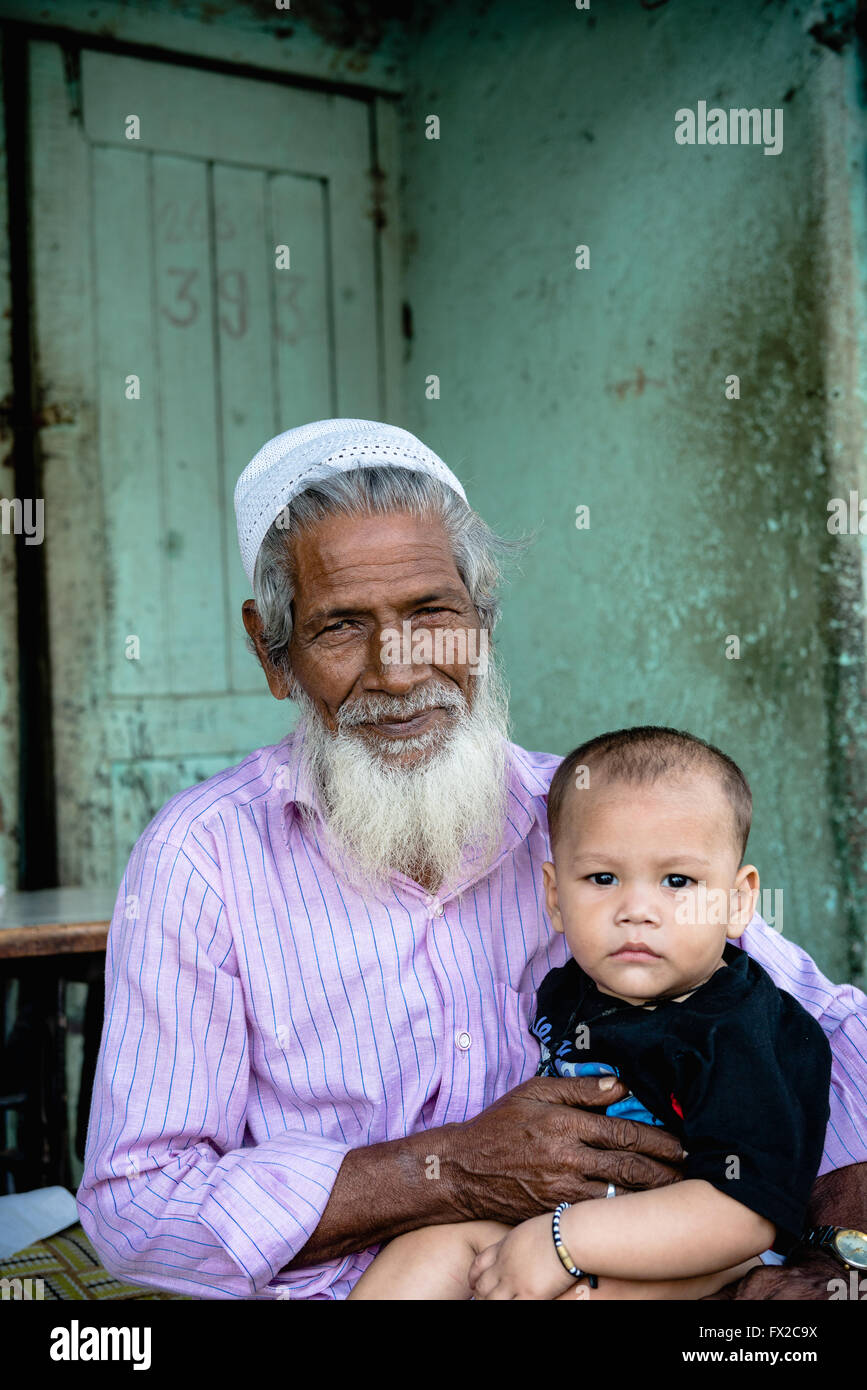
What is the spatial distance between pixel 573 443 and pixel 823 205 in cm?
122

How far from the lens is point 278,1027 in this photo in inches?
81.3

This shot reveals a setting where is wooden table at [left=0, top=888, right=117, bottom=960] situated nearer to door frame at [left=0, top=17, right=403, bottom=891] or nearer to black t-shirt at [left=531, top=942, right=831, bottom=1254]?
door frame at [left=0, top=17, right=403, bottom=891]

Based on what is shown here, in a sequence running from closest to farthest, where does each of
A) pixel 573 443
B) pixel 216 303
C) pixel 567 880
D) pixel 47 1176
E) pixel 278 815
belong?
1. pixel 567 880
2. pixel 278 815
3. pixel 47 1176
4. pixel 573 443
5. pixel 216 303

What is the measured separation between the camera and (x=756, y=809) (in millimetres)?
3615

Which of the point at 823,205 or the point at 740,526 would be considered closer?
the point at 823,205

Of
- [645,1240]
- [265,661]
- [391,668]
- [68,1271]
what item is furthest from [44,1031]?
[645,1240]

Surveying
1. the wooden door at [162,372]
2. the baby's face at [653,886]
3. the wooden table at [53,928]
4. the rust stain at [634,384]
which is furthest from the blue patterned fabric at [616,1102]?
the wooden door at [162,372]

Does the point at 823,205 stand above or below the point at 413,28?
below

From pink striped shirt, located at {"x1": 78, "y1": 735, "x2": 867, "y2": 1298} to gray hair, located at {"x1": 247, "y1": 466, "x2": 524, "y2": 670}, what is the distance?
287 millimetres

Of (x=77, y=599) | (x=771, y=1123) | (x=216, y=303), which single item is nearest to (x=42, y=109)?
(x=216, y=303)

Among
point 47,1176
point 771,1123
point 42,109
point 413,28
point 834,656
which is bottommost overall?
point 47,1176

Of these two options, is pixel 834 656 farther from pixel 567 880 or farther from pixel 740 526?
pixel 567 880

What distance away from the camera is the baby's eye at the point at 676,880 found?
188cm

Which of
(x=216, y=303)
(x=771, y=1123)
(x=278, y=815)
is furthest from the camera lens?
(x=216, y=303)
